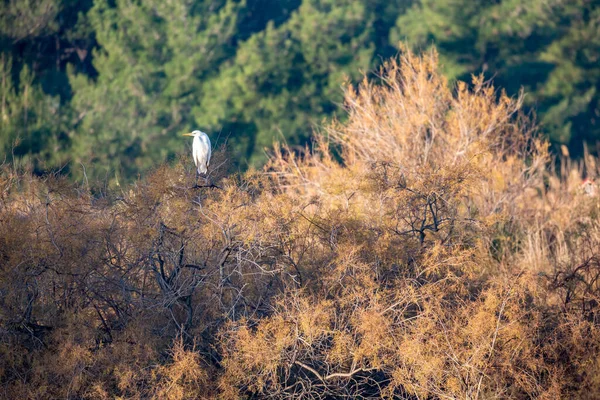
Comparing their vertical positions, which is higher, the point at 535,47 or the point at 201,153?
the point at 201,153

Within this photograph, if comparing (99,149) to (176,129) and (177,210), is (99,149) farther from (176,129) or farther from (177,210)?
(177,210)

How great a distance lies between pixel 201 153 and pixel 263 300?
1508 mm

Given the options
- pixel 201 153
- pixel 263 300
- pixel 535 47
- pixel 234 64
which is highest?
pixel 201 153

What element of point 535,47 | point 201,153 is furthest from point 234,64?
point 201,153

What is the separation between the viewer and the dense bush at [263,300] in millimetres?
5969

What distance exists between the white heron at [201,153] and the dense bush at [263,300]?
0.21m

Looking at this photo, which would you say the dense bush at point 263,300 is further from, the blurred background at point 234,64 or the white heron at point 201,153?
the blurred background at point 234,64

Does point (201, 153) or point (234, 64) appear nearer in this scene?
point (201, 153)

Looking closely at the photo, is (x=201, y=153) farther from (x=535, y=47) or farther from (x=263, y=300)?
(x=535, y=47)

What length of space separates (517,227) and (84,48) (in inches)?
447

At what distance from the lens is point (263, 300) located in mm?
6441

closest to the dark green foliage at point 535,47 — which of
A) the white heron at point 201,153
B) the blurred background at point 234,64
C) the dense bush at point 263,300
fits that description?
the blurred background at point 234,64

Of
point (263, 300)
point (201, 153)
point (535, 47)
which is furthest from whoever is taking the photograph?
point (535, 47)

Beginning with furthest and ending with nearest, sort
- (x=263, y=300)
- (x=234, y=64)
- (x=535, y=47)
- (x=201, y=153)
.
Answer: (x=535, y=47) < (x=234, y=64) < (x=201, y=153) < (x=263, y=300)
